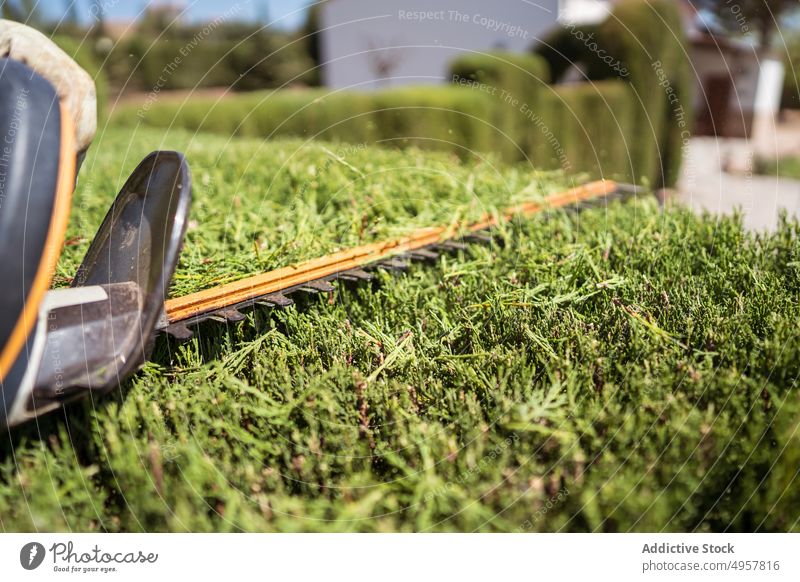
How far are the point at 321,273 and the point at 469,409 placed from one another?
102cm

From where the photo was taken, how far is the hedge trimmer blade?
7.54 feet

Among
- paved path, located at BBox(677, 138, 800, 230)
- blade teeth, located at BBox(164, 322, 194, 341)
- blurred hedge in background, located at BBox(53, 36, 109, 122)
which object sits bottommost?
paved path, located at BBox(677, 138, 800, 230)

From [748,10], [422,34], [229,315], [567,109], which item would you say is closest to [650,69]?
[567,109]

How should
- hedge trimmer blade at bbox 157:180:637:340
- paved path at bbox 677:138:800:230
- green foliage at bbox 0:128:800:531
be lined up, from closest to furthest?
green foliage at bbox 0:128:800:531, hedge trimmer blade at bbox 157:180:637:340, paved path at bbox 677:138:800:230

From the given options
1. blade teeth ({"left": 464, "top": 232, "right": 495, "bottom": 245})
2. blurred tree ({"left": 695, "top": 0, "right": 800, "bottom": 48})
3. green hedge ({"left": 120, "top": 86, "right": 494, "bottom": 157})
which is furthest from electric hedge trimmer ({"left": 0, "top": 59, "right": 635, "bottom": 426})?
blurred tree ({"left": 695, "top": 0, "right": 800, "bottom": 48})

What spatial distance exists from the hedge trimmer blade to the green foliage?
4.5 inches

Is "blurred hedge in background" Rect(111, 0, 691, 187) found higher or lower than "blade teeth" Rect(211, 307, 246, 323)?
higher

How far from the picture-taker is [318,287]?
2576 mm

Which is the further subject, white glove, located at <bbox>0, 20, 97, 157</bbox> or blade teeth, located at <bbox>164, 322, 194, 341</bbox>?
blade teeth, located at <bbox>164, 322, 194, 341</bbox>

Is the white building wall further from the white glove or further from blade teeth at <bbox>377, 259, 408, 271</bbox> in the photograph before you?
the white glove

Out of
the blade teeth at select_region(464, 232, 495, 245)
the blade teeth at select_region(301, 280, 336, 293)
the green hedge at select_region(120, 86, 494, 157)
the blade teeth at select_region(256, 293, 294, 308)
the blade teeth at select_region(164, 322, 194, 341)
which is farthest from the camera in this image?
the green hedge at select_region(120, 86, 494, 157)

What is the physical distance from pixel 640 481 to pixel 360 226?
198 centimetres

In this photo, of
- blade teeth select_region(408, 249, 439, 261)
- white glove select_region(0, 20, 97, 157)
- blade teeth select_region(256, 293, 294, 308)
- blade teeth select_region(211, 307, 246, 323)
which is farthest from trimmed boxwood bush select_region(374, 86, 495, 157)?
white glove select_region(0, 20, 97, 157)

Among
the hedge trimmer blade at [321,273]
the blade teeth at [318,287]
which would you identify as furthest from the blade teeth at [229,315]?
the blade teeth at [318,287]
